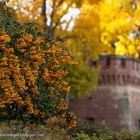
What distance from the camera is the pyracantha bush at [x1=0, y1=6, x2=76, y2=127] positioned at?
15.9 m

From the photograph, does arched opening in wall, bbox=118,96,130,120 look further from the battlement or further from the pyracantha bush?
the pyracantha bush

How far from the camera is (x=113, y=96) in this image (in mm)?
41125

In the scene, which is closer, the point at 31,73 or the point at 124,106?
the point at 31,73

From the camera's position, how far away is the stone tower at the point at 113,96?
134 ft

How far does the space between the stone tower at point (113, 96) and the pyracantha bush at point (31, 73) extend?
23.3 metres

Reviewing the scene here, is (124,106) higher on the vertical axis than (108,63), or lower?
lower

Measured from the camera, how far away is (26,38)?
1639 centimetres

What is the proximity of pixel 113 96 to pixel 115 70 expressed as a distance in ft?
5.72

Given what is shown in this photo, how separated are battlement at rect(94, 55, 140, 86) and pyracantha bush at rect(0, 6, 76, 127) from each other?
75.9 feet

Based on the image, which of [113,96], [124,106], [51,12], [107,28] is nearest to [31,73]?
[51,12]

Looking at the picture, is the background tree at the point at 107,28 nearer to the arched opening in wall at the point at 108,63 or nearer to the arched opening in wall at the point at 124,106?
the arched opening in wall at the point at 108,63

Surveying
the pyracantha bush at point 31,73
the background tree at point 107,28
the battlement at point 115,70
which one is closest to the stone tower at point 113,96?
the battlement at point 115,70

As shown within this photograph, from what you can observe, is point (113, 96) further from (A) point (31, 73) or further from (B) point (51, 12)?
(A) point (31, 73)

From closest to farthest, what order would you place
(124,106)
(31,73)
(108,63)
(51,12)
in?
(31,73), (51,12), (108,63), (124,106)
